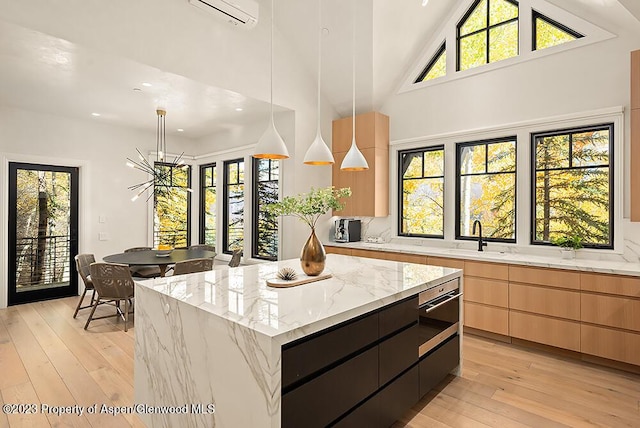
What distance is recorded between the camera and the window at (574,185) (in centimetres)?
362

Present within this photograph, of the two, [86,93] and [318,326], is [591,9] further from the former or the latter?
[86,93]

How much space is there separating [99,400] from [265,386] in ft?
6.08

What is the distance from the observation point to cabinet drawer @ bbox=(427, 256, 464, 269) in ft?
13.1

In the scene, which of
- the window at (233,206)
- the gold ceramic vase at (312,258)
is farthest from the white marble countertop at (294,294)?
the window at (233,206)

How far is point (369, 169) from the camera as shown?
5.09 meters

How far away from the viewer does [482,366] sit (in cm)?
318

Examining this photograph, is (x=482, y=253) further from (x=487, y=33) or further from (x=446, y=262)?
(x=487, y=33)

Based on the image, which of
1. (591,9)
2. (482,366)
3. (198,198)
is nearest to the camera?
(482,366)

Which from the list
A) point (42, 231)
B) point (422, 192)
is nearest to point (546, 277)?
point (422, 192)

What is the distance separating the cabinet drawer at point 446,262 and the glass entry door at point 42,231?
16.9ft

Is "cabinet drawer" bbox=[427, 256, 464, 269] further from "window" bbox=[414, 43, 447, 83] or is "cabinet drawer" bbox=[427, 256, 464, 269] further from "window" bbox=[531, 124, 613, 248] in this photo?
"window" bbox=[414, 43, 447, 83]

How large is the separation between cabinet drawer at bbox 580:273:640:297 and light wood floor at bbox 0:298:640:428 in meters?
0.70

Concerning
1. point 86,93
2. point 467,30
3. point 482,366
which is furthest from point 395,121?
point 86,93

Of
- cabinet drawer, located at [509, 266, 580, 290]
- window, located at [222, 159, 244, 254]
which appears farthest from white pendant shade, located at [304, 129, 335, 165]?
window, located at [222, 159, 244, 254]
